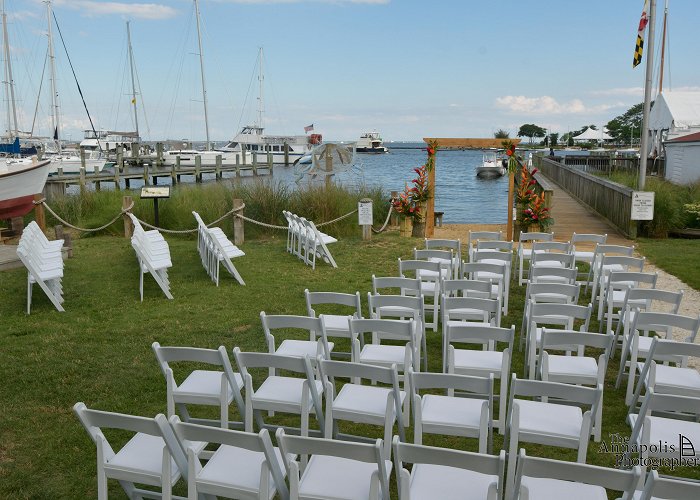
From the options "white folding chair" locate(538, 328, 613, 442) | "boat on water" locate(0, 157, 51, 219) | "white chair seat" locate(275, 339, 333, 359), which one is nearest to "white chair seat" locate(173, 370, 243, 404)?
"white chair seat" locate(275, 339, 333, 359)

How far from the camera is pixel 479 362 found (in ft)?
17.5

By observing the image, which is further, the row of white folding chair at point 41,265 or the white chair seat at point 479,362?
the row of white folding chair at point 41,265

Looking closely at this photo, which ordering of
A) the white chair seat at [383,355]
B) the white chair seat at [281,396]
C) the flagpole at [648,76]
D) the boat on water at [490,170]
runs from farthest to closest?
1. the boat on water at [490,170]
2. the flagpole at [648,76]
3. the white chair seat at [383,355]
4. the white chair seat at [281,396]

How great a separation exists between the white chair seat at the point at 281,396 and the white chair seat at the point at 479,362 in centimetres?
122

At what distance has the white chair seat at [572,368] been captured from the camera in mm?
5012

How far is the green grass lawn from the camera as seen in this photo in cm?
479

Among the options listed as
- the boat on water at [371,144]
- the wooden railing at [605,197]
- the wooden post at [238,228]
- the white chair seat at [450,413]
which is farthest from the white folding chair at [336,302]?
the boat on water at [371,144]

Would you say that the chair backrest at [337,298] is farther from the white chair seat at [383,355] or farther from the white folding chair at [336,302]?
the white chair seat at [383,355]

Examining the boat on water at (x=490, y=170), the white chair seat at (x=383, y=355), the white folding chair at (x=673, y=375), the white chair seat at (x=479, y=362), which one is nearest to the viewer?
the white folding chair at (x=673, y=375)

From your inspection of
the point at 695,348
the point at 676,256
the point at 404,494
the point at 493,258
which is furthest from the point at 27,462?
the point at 676,256

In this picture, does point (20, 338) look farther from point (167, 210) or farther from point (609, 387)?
point (167, 210)

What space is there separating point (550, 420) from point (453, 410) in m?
0.64

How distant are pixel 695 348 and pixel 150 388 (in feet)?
15.4

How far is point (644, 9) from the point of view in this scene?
47.2 feet
